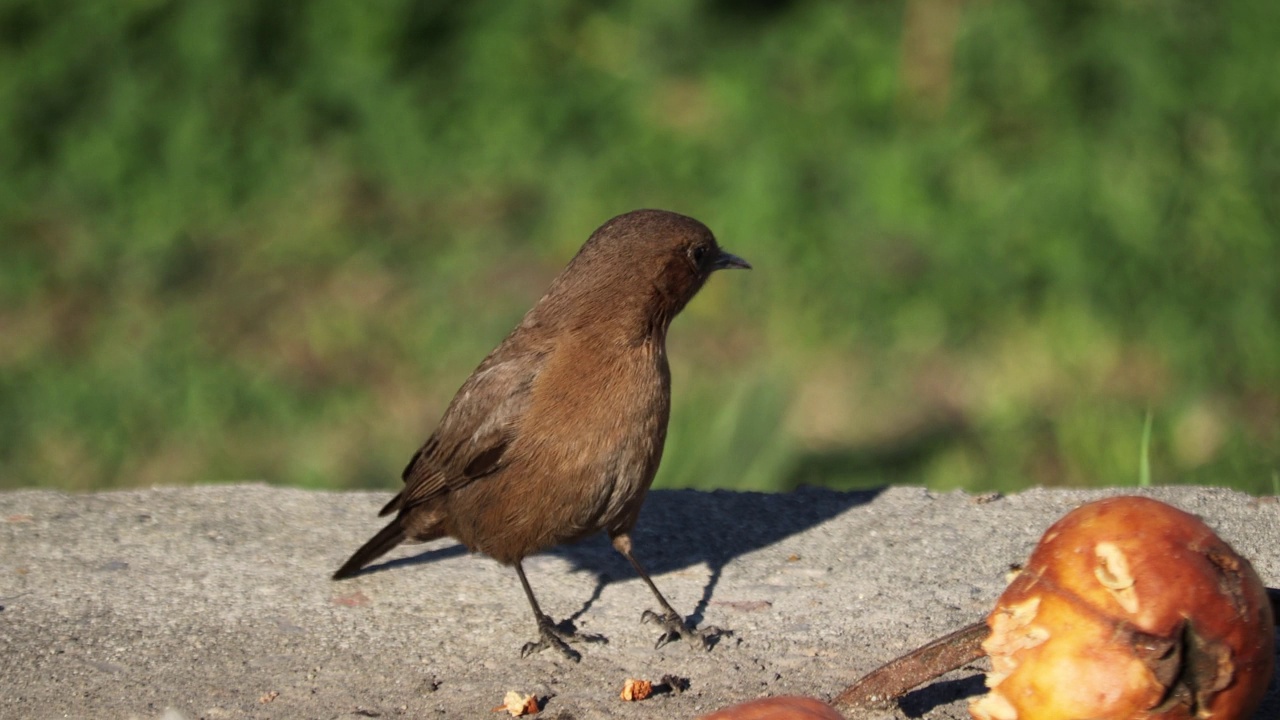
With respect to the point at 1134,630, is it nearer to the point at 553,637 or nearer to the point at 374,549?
the point at 553,637

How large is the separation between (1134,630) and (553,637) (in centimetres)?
151

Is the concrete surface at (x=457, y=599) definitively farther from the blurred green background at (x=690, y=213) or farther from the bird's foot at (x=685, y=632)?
the blurred green background at (x=690, y=213)

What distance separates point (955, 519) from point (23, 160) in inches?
233

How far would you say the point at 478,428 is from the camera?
4.16 meters

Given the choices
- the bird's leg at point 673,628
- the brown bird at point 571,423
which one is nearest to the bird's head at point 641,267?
the brown bird at point 571,423

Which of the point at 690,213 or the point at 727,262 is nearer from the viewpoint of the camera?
the point at 727,262

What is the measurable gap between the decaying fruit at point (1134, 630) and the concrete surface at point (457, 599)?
618 mm

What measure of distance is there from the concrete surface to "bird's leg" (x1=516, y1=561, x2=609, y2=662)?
3cm

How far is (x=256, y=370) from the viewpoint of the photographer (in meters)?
7.33

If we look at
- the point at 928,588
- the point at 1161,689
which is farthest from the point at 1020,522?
the point at 1161,689

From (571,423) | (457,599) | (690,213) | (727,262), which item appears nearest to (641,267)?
(727,262)

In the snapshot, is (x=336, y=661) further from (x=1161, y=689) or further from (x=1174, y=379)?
(x=1174, y=379)

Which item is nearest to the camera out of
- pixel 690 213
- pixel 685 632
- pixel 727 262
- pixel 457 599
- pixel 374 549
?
pixel 685 632

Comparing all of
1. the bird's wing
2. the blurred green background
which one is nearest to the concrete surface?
the bird's wing
